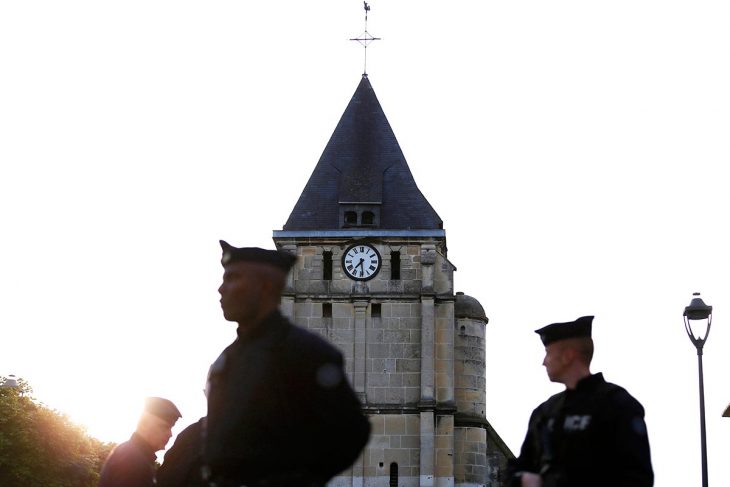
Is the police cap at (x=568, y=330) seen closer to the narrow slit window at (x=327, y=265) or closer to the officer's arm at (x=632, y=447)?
the officer's arm at (x=632, y=447)

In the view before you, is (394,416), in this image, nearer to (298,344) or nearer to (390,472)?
(390,472)

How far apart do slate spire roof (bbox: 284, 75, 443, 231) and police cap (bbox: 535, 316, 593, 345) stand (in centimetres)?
4657

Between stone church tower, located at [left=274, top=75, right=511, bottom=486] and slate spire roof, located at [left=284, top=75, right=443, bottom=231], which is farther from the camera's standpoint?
slate spire roof, located at [left=284, top=75, right=443, bottom=231]

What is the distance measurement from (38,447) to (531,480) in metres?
48.5

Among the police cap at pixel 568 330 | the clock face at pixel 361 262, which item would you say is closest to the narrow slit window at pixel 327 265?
the clock face at pixel 361 262

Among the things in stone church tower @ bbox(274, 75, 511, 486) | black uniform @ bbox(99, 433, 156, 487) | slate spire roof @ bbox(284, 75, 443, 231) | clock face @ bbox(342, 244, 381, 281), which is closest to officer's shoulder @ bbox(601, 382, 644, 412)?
black uniform @ bbox(99, 433, 156, 487)

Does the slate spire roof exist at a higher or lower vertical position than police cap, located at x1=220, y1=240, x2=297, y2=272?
higher

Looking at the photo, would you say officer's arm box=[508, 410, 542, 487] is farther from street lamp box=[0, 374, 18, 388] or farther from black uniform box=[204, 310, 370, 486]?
street lamp box=[0, 374, 18, 388]

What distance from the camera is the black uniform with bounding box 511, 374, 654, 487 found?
23.0 ft

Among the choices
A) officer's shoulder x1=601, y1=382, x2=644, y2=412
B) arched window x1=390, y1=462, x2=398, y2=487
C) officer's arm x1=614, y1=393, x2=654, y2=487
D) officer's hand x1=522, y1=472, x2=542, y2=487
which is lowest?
officer's hand x1=522, y1=472, x2=542, y2=487

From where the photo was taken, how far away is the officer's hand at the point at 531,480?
281 inches

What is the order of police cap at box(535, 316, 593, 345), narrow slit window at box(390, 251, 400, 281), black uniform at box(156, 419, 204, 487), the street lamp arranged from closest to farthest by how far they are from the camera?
police cap at box(535, 316, 593, 345), black uniform at box(156, 419, 204, 487), narrow slit window at box(390, 251, 400, 281), the street lamp

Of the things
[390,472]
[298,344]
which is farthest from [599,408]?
[390,472]

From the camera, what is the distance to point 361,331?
53250mm
